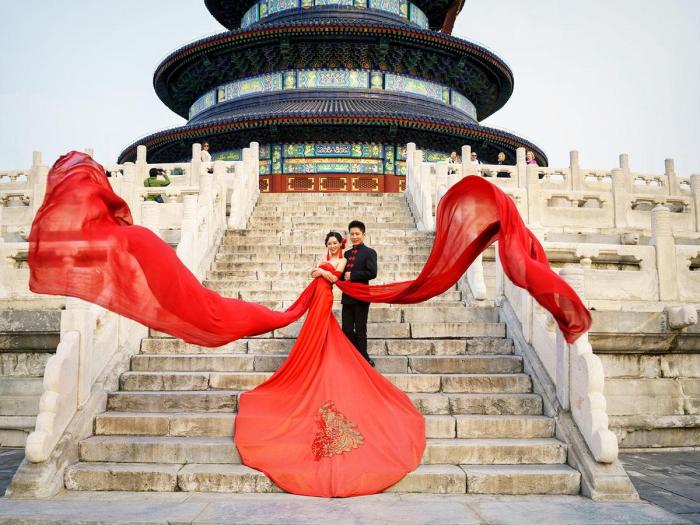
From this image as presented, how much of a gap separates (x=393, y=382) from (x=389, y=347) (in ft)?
2.46

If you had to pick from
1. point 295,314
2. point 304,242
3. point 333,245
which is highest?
point 304,242

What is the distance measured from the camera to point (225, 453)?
18.0 feet

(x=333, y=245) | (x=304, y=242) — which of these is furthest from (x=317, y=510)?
(x=304, y=242)

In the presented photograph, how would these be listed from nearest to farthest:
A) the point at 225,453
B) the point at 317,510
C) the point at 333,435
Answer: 1. the point at 317,510
2. the point at 333,435
3. the point at 225,453

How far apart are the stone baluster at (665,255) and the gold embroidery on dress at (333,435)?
17.6 ft

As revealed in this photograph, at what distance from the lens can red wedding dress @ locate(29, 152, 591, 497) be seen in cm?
500

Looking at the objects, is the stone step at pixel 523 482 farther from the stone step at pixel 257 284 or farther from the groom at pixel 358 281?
the stone step at pixel 257 284

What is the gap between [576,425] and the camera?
18.3 feet

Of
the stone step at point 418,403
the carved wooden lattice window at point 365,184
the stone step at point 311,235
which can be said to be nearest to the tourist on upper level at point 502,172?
the carved wooden lattice window at point 365,184

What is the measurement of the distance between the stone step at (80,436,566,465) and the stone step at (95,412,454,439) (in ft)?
0.95

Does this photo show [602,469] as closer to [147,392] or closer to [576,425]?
[576,425]

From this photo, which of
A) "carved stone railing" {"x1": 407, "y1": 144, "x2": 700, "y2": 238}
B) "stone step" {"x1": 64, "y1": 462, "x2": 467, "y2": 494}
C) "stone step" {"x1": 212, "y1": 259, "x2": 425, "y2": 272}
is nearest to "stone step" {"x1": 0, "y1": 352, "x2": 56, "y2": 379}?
"stone step" {"x1": 64, "y1": 462, "x2": 467, "y2": 494}

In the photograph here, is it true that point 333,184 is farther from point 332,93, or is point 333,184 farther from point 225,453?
point 225,453

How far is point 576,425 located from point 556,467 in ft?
1.42
